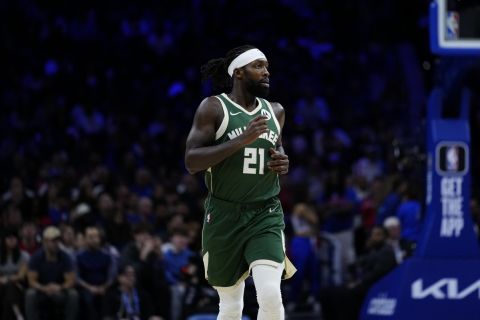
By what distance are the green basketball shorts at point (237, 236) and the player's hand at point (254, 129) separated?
56 centimetres

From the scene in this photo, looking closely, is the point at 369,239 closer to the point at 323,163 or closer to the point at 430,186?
the point at 430,186

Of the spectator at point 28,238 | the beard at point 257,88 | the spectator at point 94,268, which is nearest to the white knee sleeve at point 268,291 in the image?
the beard at point 257,88

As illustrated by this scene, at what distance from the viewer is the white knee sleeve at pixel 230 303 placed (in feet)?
26.2

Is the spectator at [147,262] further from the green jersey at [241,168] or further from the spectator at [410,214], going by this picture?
the green jersey at [241,168]

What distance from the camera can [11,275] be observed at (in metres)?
13.6

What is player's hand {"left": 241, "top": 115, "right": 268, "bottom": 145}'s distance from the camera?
24.7 feet

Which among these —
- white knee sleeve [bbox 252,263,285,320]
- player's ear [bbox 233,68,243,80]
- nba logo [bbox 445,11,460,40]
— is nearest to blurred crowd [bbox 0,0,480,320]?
A: nba logo [bbox 445,11,460,40]

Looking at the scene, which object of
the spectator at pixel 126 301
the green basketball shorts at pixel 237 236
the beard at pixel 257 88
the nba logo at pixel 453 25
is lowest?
the spectator at pixel 126 301

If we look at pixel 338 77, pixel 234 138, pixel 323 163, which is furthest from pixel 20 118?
pixel 234 138

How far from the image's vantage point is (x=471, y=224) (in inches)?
498

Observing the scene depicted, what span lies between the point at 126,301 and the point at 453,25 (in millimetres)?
4950

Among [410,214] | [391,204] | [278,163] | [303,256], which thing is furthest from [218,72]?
[391,204]

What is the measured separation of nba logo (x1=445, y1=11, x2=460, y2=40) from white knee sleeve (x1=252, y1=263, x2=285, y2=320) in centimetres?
477

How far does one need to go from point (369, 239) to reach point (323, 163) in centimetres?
500
